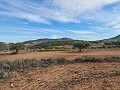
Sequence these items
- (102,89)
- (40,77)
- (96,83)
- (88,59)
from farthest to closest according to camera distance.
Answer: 1. (88,59)
2. (40,77)
3. (96,83)
4. (102,89)

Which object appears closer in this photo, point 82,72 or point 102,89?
point 102,89

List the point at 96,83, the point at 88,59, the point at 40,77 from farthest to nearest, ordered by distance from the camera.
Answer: the point at 88,59 → the point at 40,77 → the point at 96,83

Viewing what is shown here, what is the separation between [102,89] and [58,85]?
2390 mm

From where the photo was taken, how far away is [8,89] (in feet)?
41.7

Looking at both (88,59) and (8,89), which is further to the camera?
(88,59)

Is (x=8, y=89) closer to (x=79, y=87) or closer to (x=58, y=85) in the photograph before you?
(x=58, y=85)

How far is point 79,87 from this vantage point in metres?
12.1

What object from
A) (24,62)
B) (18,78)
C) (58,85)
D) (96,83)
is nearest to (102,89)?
(96,83)

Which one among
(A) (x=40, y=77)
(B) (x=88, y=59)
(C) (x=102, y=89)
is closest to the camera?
(C) (x=102, y=89)

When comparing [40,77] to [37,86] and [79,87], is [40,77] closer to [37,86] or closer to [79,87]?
[37,86]

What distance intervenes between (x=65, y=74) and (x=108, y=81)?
3478 millimetres

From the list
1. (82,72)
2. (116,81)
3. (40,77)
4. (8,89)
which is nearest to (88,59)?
(82,72)

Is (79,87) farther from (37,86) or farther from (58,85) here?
(37,86)

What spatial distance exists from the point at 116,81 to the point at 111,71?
282 cm
